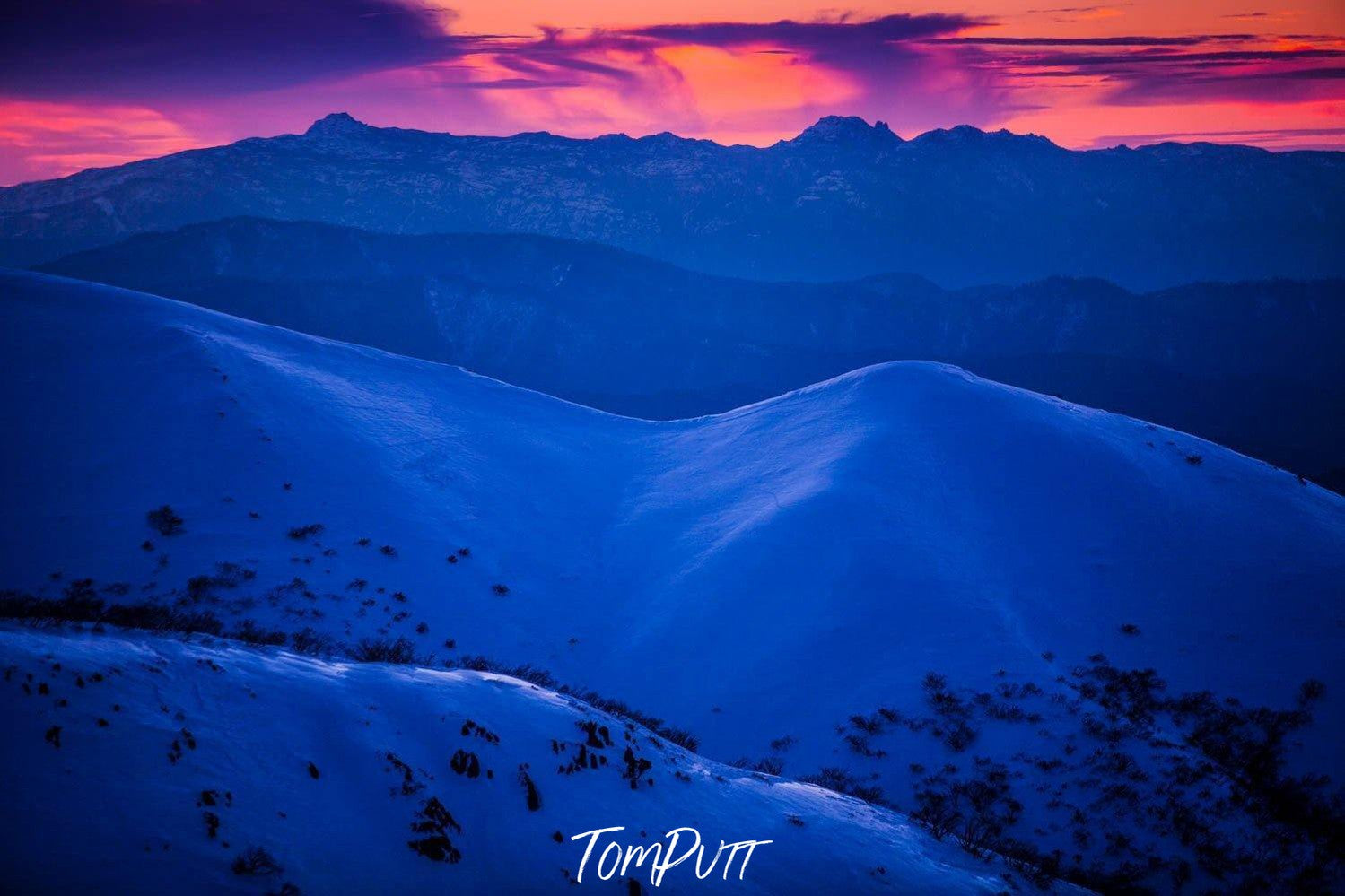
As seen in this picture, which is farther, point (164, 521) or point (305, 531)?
point (305, 531)

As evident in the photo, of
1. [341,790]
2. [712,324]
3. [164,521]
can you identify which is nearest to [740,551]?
[164,521]

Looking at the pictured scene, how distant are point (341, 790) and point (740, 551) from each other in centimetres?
1569

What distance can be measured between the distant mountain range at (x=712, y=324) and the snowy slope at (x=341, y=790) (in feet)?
403

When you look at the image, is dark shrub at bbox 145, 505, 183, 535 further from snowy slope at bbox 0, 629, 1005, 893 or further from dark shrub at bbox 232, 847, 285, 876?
dark shrub at bbox 232, 847, 285, 876

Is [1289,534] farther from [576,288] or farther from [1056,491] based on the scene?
[576,288]

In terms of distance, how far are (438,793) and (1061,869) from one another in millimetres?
9994

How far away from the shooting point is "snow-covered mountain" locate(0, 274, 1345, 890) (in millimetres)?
16141

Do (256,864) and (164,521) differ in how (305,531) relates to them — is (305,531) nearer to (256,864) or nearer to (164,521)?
(164,521)

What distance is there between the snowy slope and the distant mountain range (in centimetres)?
12287

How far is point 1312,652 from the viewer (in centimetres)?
1783

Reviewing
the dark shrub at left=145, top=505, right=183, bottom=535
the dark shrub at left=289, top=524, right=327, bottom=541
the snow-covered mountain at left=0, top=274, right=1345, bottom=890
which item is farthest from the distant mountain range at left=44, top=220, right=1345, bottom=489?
the dark shrub at left=145, top=505, right=183, bottom=535

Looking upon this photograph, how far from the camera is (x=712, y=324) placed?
615 ft

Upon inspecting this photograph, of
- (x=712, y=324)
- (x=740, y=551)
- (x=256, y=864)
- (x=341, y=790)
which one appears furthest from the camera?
(x=712, y=324)

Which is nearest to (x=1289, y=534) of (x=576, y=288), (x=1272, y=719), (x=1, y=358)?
(x=1272, y=719)
